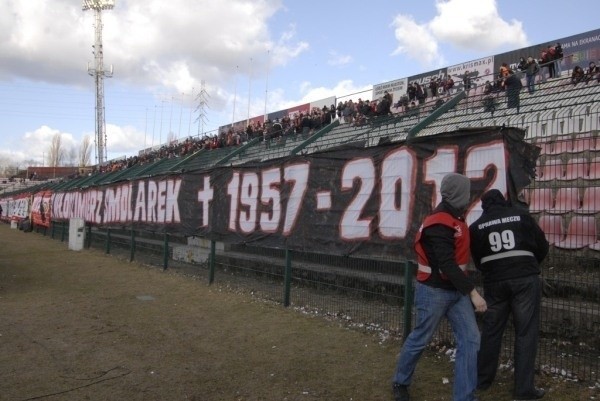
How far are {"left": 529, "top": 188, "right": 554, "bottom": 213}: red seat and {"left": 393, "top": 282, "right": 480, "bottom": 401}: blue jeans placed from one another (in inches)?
98.5

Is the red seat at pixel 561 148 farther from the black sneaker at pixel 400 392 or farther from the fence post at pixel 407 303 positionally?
the black sneaker at pixel 400 392

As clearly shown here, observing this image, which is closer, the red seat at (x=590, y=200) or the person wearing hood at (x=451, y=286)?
the person wearing hood at (x=451, y=286)

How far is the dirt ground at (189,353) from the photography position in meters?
4.68

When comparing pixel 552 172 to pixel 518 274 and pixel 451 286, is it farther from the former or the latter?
pixel 451 286

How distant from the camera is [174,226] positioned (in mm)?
12539

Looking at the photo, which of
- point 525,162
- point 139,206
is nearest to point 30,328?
point 525,162

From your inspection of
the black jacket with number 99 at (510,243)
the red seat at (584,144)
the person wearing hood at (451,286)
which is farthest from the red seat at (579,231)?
the person wearing hood at (451,286)

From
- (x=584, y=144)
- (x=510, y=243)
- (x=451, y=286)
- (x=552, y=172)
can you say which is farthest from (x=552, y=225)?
(x=451, y=286)

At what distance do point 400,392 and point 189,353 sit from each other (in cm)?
275

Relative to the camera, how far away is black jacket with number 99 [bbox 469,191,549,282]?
4.21 meters

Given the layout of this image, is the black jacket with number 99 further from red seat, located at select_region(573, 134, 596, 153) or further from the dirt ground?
red seat, located at select_region(573, 134, 596, 153)

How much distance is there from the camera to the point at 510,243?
13.9ft

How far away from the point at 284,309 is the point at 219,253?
13.3 ft

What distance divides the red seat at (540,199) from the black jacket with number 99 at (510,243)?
1.82 meters
